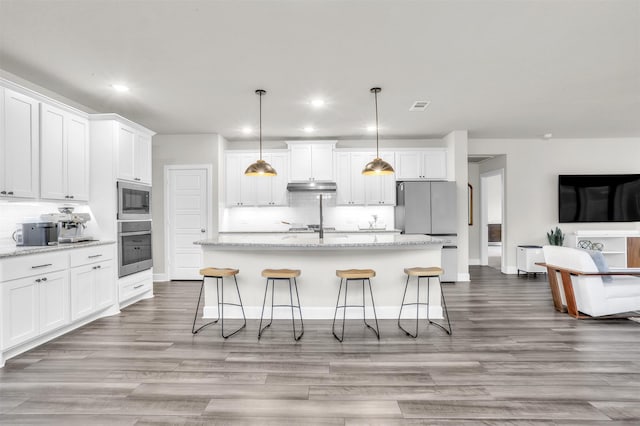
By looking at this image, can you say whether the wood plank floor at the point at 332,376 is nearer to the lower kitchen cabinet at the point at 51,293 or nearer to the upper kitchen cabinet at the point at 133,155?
the lower kitchen cabinet at the point at 51,293

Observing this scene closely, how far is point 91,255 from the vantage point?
3.71 m

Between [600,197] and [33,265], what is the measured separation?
30.4 feet

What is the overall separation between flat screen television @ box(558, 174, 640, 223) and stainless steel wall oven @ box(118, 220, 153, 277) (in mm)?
7868

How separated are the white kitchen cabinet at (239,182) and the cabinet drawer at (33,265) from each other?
315 cm

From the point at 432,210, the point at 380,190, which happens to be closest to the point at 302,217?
the point at 380,190

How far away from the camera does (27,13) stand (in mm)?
2438

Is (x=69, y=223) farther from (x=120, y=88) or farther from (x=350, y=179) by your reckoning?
(x=350, y=179)

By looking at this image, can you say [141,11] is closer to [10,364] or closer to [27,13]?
[27,13]

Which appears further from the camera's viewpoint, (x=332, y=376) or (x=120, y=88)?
(x=120, y=88)

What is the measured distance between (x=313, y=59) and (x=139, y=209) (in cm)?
330

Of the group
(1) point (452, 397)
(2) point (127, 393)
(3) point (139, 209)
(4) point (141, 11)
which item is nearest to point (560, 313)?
(1) point (452, 397)

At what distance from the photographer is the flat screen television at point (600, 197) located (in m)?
6.50

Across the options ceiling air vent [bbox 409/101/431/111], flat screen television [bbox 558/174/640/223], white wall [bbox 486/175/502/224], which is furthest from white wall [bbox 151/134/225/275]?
white wall [bbox 486/175/502/224]

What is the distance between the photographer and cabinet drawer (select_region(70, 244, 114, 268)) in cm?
348
